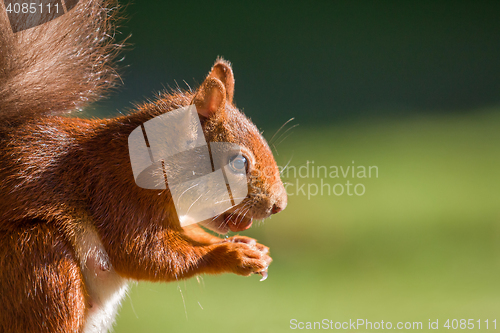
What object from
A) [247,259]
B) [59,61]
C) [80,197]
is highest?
[59,61]

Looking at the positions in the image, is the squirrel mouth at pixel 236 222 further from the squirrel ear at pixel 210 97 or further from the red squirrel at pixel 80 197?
the squirrel ear at pixel 210 97

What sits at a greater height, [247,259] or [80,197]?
[80,197]

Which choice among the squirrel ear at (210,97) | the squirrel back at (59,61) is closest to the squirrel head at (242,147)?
the squirrel ear at (210,97)

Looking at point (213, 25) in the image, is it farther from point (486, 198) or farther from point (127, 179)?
point (486, 198)

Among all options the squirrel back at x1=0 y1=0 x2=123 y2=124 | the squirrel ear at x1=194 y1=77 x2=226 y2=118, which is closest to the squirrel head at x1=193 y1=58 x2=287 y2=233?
the squirrel ear at x1=194 y1=77 x2=226 y2=118

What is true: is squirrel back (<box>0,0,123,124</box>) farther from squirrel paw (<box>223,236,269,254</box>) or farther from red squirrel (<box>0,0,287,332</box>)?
squirrel paw (<box>223,236,269,254</box>)

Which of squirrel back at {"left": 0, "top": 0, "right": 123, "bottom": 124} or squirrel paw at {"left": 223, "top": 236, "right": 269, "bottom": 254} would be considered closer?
squirrel back at {"left": 0, "top": 0, "right": 123, "bottom": 124}

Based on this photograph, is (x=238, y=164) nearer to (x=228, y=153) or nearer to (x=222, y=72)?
(x=228, y=153)

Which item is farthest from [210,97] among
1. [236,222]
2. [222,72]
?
[236,222]
